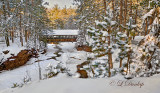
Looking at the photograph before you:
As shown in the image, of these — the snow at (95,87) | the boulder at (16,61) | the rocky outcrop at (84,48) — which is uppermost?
the snow at (95,87)

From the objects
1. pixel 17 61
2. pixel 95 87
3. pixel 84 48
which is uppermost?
pixel 95 87

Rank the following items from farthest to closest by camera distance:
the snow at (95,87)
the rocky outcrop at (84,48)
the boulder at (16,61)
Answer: the rocky outcrop at (84,48), the boulder at (16,61), the snow at (95,87)

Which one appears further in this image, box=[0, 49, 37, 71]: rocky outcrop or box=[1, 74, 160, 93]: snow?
box=[0, 49, 37, 71]: rocky outcrop

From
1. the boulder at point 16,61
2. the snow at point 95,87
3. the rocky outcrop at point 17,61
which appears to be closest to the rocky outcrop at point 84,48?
the rocky outcrop at point 17,61

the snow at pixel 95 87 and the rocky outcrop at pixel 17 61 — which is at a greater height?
the snow at pixel 95 87

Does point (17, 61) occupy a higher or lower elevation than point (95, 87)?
lower

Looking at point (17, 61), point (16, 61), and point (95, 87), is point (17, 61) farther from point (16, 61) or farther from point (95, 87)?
point (95, 87)

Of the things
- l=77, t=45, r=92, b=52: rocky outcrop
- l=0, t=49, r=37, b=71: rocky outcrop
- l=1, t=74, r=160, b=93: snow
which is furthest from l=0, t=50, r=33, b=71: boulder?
l=1, t=74, r=160, b=93: snow

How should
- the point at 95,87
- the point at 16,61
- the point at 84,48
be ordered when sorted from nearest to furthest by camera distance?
the point at 95,87 < the point at 16,61 < the point at 84,48

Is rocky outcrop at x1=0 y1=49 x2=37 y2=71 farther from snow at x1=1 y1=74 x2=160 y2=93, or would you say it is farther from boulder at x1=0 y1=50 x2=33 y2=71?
snow at x1=1 y1=74 x2=160 y2=93

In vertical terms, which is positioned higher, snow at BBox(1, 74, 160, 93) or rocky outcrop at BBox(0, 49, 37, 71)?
snow at BBox(1, 74, 160, 93)

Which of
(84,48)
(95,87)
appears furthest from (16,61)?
(95,87)

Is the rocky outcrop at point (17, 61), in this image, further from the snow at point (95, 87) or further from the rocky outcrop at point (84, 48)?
the snow at point (95, 87)

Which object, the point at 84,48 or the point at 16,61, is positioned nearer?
the point at 16,61
